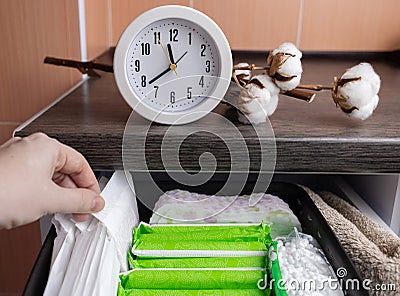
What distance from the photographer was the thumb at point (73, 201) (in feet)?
1.44

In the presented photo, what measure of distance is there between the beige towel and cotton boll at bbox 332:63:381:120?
0.53 ft

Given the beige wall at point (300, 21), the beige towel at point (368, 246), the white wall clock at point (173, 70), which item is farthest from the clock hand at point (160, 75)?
the beige wall at point (300, 21)

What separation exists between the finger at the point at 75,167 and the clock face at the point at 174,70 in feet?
0.51

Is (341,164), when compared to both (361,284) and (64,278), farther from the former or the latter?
(64,278)

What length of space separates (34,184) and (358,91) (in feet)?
1.46

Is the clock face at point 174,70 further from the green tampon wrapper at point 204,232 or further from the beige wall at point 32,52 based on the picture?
the beige wall at point 32,52

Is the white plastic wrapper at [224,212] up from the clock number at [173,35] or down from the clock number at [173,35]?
down

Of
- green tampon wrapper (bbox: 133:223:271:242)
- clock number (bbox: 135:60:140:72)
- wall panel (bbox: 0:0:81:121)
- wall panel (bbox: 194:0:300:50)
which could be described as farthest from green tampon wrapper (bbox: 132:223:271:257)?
wall panel (bbox: 194:0:300:50)

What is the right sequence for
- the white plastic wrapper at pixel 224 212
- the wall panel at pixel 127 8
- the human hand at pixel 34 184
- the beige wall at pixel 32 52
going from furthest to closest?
1. the wall panel at pixel 127 8
2. the beige wall at pixel 32 52
3. the white plastic wrapper at pixel 224 212
4. the human hand at pixel 34 184

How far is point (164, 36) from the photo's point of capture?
2.18 feet

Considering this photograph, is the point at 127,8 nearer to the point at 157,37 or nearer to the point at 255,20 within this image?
the point at 255,20

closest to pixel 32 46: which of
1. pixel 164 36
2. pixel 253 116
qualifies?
pixel 164 36

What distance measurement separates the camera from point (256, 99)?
67 cm

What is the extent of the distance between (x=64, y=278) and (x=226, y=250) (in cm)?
20
